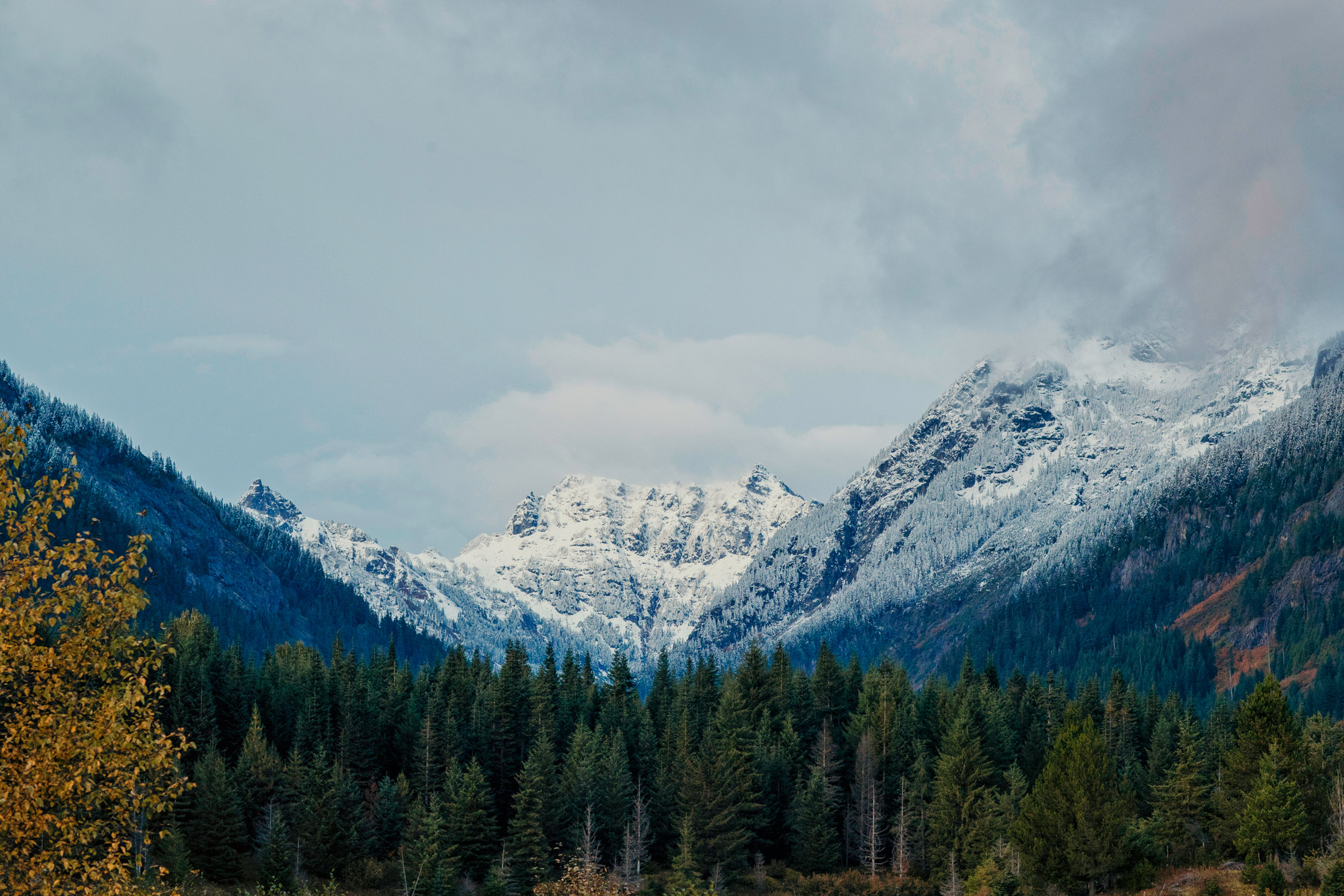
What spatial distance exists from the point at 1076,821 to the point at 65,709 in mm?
70838

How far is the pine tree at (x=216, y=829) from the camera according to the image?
83.1 metres

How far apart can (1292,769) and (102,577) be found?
76056 millimetres

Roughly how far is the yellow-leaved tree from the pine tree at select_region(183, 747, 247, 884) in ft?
232

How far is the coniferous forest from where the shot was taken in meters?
75.1

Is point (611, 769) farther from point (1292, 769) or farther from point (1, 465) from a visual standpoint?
point (1, 465)

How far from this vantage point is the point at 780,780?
10756 centimetres

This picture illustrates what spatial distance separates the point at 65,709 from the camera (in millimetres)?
18703

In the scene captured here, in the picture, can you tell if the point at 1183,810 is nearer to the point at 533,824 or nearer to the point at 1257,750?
the point at 1257,750

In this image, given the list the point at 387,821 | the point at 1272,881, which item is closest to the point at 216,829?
the point at 387,821

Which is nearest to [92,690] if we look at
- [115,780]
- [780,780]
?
[115,780]

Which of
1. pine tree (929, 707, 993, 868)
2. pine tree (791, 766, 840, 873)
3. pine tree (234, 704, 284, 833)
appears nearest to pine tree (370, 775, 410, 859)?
pine tree (234, 704, 284, 833)

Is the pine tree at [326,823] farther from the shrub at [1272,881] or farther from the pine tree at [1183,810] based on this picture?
the shrub at [1272,881]

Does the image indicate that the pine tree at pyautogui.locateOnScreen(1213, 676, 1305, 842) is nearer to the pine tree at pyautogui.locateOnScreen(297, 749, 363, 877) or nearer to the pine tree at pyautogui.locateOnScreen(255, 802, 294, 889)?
the pine tree at pyautogui.locateOnScreen(255, 802, 294, 889)

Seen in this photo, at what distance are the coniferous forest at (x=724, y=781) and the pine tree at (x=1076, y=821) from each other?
18 centimetres
